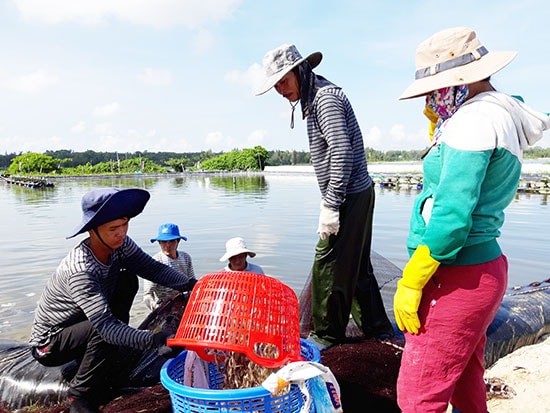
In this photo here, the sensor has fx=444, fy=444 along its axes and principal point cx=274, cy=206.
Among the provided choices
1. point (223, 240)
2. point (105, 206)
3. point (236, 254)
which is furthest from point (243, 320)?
point (223, 240)

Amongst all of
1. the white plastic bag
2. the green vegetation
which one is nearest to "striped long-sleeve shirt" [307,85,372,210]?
the white plastic bag

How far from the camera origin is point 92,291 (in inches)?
89.3

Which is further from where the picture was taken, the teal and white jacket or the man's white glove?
the man's white glove

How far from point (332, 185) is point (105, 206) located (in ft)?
4.17

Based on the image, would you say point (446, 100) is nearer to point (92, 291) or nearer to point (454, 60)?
point (454, 60)

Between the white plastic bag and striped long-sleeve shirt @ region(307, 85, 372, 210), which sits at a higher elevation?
striped long-sleeve shirt @ region(307, 85, 372, 210)

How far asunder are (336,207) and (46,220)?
13.8 metres

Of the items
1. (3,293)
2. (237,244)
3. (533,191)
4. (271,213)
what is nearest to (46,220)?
(271,213)

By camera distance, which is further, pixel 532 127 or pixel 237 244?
pixel 237 244

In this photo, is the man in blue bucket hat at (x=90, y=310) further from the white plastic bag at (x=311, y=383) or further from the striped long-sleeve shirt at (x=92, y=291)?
the white plastic bag at (x=311, y=383)

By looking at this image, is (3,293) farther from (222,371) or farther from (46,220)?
(46,220)

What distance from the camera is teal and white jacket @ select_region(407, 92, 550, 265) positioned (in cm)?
146

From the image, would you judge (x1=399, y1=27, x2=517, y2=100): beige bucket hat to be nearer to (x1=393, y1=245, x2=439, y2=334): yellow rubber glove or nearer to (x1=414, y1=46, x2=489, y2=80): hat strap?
(x1=414, y1=46, x2=489, y2=80): hat strap

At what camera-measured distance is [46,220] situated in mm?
14164
